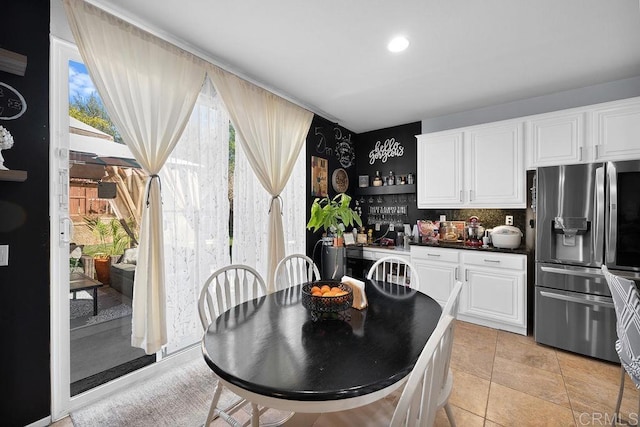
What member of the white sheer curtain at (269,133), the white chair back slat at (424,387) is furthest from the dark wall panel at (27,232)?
the white chair back slat at (424,387)

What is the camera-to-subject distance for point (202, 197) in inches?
95.4

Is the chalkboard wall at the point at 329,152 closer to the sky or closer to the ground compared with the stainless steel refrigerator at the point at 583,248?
closer to the sky

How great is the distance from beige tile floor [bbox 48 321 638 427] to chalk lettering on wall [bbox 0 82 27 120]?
184 centimetres

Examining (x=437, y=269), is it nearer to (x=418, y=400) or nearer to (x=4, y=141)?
(x=418, y=400)

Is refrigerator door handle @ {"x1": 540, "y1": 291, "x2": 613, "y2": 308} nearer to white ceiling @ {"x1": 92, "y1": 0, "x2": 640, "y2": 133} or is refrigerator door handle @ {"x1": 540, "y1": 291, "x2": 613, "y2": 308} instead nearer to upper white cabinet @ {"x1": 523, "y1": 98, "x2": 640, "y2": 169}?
upper white cabinet @ {"x1": 523, "y1": 98, "x2": 640, "y2": 169}

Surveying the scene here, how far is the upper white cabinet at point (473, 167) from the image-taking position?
3.14m

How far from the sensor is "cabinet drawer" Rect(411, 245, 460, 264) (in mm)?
3341

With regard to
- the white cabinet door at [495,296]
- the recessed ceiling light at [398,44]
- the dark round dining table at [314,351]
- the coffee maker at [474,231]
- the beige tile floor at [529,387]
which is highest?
the recessed ceiling light at [398,44]

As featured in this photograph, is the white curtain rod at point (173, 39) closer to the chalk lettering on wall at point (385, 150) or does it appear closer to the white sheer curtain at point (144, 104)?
the white sheer curtain at point (144, 104)

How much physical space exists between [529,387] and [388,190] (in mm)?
2768

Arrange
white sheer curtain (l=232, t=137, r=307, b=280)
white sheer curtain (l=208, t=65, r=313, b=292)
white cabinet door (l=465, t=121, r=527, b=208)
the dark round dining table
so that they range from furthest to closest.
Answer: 1. white cabinet door (l=465, t=121, r=527, b=208)
2. white sheer curtain (l=232, t=137, r=307, b=280)
3. white sheer curtain (l=208, t=65, r=313, b=292)
4. the dark round dining table

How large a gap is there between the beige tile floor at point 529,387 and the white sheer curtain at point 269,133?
6.03 feet

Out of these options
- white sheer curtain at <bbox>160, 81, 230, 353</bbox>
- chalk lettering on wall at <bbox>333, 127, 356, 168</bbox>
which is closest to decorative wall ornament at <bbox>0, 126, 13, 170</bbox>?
white sheer curtain at <bbox>160, 81, 230, 353</bbox>

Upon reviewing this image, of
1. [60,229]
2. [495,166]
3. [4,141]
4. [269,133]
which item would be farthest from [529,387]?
[4,141]
